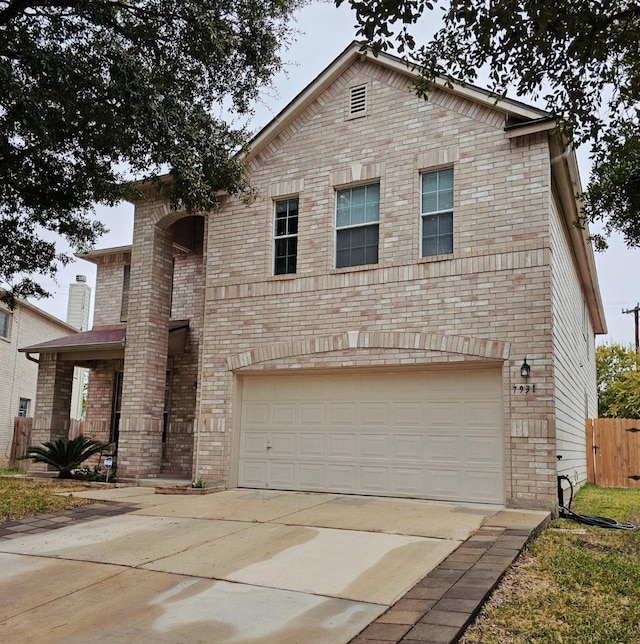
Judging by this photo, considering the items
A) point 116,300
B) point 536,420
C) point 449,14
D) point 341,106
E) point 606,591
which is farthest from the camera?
point 116,300

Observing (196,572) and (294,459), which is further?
(294,459)

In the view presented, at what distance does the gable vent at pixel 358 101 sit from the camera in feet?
41.3

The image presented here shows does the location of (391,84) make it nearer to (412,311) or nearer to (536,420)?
(412,311)

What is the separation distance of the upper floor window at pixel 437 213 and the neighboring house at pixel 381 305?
A: 0.09 ft

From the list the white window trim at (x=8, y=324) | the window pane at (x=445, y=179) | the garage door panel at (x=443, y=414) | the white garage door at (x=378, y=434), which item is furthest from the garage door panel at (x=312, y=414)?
the white window trim at (x=8, y=324)

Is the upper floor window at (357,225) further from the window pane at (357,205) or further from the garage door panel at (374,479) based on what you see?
the garage door panel at (374,479)

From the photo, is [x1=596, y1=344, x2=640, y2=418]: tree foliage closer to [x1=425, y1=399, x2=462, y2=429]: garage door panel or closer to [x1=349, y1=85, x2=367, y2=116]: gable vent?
[x1=425, y1=399, x2=462, y2=429]: garage door panel

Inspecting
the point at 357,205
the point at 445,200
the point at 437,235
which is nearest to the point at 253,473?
the point at 357,205

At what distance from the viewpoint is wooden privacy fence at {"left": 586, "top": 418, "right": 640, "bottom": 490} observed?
58.4 feet

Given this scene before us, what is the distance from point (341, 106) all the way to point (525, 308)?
553cm

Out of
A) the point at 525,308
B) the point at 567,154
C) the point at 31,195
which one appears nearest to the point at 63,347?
the point at 31,195

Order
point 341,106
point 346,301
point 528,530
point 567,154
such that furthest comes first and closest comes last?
point 341,106, point 346,301, point 567,154, point 528,530

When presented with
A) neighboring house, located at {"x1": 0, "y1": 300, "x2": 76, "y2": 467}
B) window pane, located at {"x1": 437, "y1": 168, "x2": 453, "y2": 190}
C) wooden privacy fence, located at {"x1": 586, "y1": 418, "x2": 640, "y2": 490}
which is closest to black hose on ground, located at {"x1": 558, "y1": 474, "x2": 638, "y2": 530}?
window pane, located at {"x1": 437, "y1": 168, "x2": 453, "y2": 190}

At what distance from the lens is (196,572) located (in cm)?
620
